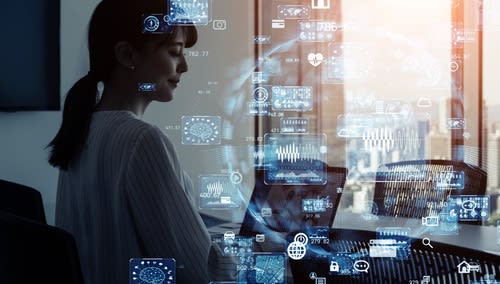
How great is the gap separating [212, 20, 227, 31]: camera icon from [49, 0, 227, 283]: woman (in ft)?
0.16

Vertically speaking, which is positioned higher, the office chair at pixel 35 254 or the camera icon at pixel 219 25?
the camera icon at pixel 219 25

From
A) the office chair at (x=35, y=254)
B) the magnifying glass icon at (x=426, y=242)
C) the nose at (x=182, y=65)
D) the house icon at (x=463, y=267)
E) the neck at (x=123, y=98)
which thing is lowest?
the house icon at (x=463, y=267)

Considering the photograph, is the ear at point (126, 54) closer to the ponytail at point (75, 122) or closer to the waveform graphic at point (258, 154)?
the ponytail at point (75, 122)

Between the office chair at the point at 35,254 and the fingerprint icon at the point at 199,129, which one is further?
the fingerprint icon at the point at 199,129

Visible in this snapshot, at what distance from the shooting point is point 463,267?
136cm

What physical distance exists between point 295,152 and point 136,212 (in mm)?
399

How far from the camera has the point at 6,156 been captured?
1.36 metres

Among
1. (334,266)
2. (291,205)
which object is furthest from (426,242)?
(291,205)

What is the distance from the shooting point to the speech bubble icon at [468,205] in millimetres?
1321

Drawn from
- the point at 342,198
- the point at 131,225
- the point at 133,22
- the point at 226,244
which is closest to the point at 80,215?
the point at 131,225

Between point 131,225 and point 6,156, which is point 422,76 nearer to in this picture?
point 131,225

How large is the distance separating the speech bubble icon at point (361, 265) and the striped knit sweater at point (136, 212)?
360 mm

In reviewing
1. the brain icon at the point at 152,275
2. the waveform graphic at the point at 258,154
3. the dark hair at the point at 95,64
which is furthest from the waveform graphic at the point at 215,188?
the dark hair at the point at 95,64
